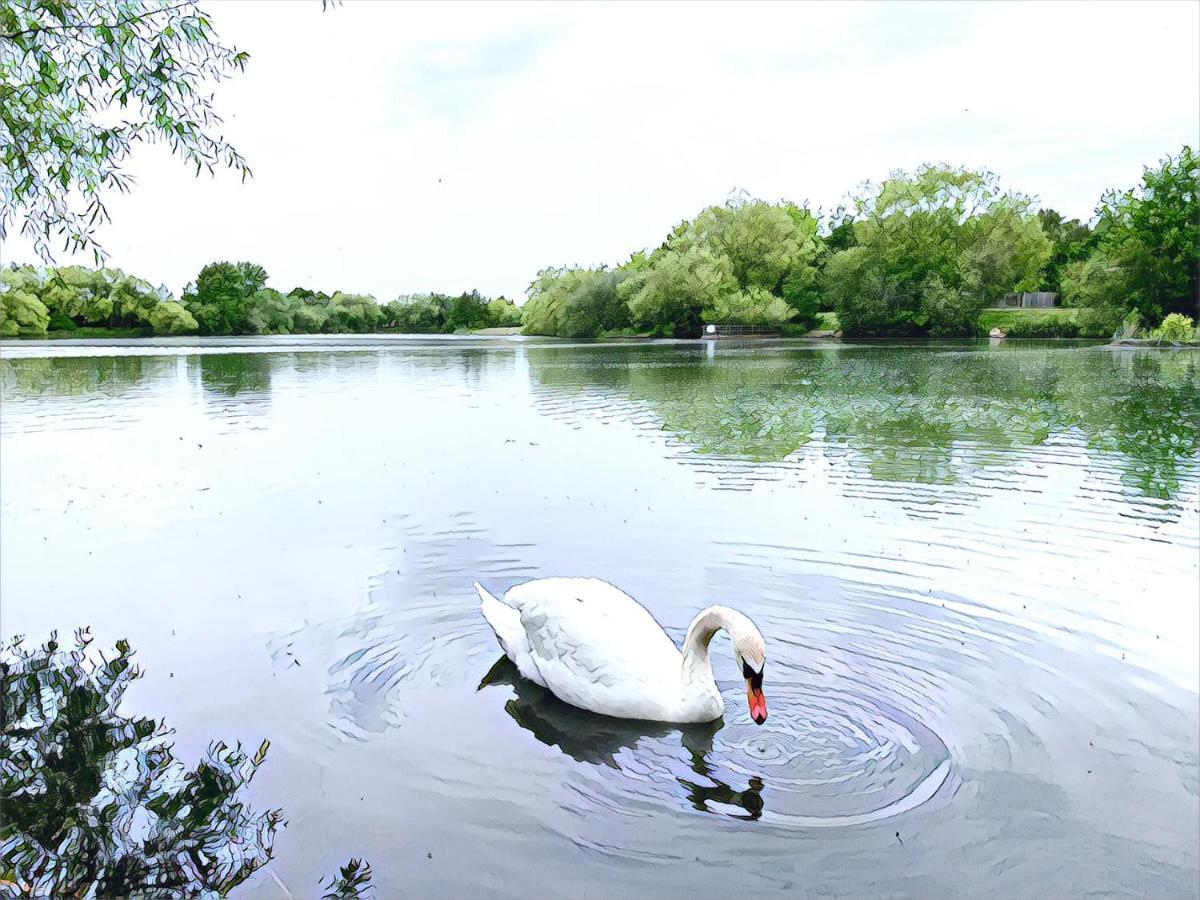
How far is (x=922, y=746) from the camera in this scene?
600 cm

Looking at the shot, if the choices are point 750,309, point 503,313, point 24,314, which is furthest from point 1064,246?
point 24,314

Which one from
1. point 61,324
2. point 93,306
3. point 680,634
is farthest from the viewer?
point 61,324

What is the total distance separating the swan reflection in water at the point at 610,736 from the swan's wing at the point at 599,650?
0.09m

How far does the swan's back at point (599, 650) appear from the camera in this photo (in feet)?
21.0

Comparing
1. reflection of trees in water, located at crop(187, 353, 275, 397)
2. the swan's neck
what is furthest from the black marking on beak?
reflection of trees in water, located at crop(187, 353, 275, 397)

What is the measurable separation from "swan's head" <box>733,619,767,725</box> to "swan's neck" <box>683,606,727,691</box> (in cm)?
27

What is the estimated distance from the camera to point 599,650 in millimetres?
6574

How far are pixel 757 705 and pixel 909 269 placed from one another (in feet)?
234

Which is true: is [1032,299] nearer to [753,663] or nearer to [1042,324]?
[1042,324]

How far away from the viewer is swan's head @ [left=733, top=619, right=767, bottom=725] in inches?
234

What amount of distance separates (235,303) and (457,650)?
82.5 metres

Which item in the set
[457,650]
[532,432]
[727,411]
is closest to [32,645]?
[457,650]

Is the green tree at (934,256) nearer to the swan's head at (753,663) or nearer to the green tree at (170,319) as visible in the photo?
the green tree at (170,319)

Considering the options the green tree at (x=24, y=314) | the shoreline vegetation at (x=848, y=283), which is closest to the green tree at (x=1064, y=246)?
the shoreline vegetation at (x=848, y=283)
